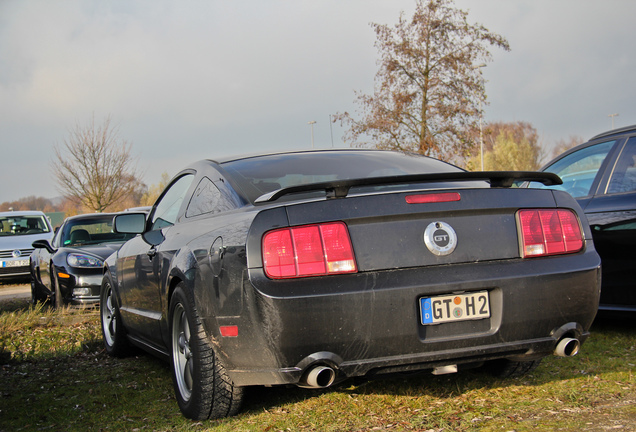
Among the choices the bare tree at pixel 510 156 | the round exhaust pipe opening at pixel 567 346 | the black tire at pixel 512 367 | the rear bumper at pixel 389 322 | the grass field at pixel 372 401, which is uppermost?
the bare tree at pixel 510 156

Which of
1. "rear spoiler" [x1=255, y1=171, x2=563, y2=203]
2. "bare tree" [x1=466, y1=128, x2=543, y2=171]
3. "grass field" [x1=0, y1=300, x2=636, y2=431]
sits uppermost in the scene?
"bare tree" [x1=466, y1=128, x2=543, y2=171]

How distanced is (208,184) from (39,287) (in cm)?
744

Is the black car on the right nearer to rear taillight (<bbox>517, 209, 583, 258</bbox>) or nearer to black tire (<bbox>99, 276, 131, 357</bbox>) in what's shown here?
rear taillight (<bbox>517, 209, 583, 258</bbox>)

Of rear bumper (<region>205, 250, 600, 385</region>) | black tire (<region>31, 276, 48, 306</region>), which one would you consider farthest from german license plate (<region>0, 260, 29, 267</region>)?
rear bumper (<region>205, 250, 600, 385</region>)

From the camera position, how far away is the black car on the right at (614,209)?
15.9 feet

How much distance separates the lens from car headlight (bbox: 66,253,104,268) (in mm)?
8562

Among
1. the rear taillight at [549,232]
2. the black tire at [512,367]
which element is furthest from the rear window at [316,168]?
the black tire at [512,367]

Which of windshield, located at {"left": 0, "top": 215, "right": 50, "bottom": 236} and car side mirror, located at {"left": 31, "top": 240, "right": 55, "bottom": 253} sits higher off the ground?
windshield, located at {"left": 0, "top": 215, "right": 50, "bottom": 236}

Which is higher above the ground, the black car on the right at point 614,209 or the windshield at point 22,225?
the windshield at point 22,225

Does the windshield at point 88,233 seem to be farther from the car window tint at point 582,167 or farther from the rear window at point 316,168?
the car window tint at point 582,167

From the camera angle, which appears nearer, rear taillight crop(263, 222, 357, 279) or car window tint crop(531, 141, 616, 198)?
rear taillight crop(263, 222, 357, 279)

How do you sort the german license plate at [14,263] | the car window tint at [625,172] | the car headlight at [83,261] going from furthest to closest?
the german license plate at [14,263] < the car headlight at [83,261] < the car window tint at [625,172]

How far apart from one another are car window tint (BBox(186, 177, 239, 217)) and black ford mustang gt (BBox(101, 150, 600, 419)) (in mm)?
95

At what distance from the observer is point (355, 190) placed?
11.1 ft
